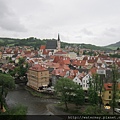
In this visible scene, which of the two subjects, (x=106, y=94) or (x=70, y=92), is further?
(x=106, y=94)

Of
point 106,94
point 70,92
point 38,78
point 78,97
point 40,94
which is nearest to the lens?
point 78,97

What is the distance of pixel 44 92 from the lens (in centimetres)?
3544

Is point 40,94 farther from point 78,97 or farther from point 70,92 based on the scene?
point 78,97

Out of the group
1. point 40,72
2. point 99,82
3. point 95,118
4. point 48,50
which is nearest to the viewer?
point 95,118

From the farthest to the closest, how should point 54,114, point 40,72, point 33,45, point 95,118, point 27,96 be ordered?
point 33,45
point 40,72
point 27,96
point 54,114
point 95,118

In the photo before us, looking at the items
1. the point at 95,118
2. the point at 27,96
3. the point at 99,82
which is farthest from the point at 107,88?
the point at 27,96

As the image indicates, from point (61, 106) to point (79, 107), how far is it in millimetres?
2449

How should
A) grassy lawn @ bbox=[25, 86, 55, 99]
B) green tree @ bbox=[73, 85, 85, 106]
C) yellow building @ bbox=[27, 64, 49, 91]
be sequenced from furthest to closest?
1. yellow building @ bbox=[27, 64, 49, 91]
2. grassy lawn @ bbox=[25, 86, 55, 99]
3. green tree @ bbox=[73, 85, 85, 106]

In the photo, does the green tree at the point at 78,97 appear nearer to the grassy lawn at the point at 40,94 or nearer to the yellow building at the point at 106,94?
the yellow building at the point at 106,94

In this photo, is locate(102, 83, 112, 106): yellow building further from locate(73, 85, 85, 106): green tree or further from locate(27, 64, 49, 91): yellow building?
locate(27, 64, 49, 91): yellow building

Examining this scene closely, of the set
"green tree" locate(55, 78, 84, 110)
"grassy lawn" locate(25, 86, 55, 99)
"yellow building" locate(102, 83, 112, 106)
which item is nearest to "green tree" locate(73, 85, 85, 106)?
"green tree" locate(55, 78, 84, 110)

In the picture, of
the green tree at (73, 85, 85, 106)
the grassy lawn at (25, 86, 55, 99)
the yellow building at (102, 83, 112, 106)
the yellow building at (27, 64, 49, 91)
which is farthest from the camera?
the yellow building at (27, 64, 49, 91)

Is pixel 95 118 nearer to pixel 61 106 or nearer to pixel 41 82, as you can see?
pixel 61 106

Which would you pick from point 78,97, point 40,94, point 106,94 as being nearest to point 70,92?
point 78,97
